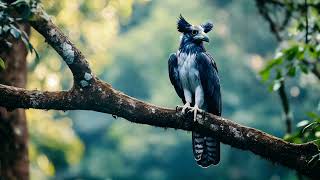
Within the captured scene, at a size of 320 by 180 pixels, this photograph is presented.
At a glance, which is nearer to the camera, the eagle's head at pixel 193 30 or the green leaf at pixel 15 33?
the green leaf at pixel 15 33

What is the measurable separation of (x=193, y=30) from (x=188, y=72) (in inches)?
17.8

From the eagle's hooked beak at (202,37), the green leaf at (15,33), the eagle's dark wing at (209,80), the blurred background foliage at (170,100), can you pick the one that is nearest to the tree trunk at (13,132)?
the eagle's hooked beak at (202,37)

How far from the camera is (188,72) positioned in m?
5.94

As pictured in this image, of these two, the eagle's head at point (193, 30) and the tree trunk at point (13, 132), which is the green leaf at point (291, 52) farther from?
the tree trunk at point (13, 132)

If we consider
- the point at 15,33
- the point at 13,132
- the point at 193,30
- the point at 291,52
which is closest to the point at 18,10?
the point at 15,33

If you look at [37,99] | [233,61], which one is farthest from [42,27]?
[233,61]

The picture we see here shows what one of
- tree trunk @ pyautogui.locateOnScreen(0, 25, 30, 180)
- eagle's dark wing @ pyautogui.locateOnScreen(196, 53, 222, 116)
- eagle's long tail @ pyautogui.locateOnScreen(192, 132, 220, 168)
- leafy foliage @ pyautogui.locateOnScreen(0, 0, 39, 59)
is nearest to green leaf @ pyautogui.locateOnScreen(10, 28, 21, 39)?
leafy foliage @ pyautogui.locateOnScreen(0, 0, 39, 59)

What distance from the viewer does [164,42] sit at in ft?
89.6

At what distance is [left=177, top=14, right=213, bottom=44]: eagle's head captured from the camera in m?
5.98

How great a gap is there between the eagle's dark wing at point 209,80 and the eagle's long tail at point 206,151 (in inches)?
19.5

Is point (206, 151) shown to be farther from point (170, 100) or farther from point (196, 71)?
point (170, 100)

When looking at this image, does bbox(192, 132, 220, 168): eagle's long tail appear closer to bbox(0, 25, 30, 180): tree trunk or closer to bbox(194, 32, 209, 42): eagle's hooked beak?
bbox(194, 32, 209, 42): eagle's hooked beak

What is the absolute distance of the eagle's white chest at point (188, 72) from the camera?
592cm

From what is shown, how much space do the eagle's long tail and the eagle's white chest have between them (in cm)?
63
